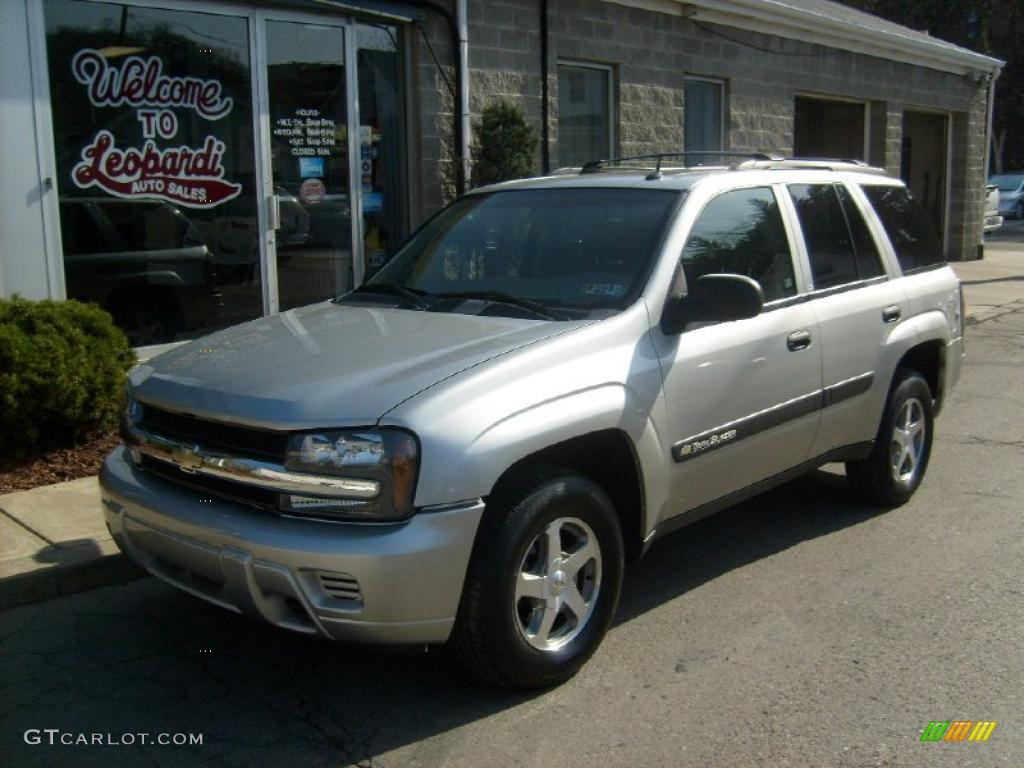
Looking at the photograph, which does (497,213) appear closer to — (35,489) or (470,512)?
(470,512)

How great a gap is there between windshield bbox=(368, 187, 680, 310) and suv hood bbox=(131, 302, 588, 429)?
0.31 metres

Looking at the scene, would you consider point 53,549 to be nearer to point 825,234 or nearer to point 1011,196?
point 825,234

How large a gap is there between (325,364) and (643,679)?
1.60 meters

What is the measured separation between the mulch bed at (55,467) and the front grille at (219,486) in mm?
2293

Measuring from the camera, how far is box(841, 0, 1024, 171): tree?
146 feet

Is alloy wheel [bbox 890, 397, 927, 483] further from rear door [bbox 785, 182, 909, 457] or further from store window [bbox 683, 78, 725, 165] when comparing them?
store window [bbox 683, 78, 725, 165]

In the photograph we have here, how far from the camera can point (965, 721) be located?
3674 mm

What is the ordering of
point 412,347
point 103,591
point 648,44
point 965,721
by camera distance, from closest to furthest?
point 965,721
point 412,347
point 103,591
point 648,44

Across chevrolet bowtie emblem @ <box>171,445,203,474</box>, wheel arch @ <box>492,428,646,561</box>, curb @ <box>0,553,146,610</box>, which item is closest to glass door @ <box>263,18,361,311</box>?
curb @ <box>0,553,146,610</box>

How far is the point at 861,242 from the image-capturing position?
5.71 m

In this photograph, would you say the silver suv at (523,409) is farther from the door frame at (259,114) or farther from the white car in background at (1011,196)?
the white car in background at (1011,196)

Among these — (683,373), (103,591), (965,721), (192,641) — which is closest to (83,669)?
(192,641)

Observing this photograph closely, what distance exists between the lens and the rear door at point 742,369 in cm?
436

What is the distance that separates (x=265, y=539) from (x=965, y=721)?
2362 millimetres
